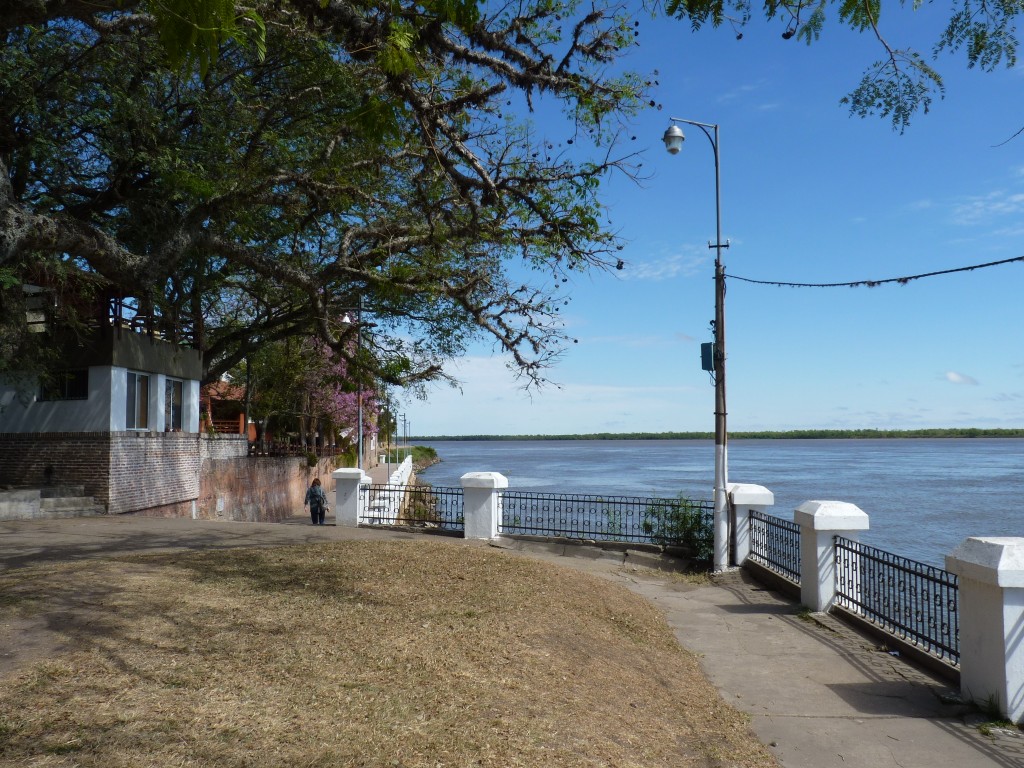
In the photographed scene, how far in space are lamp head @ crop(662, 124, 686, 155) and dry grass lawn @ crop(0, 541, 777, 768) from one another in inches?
333

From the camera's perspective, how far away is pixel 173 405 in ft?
76.6

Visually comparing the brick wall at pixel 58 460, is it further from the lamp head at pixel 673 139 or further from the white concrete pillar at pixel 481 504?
the lamp head at pixel 673 139

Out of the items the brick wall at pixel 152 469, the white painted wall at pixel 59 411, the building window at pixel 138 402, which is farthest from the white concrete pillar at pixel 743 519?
the building window at pixel 138 402

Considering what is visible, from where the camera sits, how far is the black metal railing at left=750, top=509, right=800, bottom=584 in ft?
41.3

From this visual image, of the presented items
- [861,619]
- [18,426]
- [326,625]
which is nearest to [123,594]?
[326,625]

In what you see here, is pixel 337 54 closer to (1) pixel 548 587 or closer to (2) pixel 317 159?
(2) pixel 317 159

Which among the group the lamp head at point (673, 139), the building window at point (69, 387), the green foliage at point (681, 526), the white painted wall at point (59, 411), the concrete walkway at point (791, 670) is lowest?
the concrete walkway at point (791, 670)

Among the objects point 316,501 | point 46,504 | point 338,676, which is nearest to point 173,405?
point 316,501

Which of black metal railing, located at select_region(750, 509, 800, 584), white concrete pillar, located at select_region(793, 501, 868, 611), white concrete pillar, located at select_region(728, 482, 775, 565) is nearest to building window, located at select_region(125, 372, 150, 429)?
white concrete pillar, located at select_region(728, 482, 775, 565)

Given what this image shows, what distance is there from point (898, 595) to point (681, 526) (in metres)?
6.69

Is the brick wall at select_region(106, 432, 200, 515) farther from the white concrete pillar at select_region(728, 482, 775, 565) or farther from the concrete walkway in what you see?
the white concrete pillar at select_region(728, 482, 775, 565)

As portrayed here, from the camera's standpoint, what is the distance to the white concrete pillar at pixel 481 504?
17.0m

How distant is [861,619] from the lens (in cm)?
1015

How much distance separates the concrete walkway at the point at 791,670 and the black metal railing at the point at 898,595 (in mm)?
389
